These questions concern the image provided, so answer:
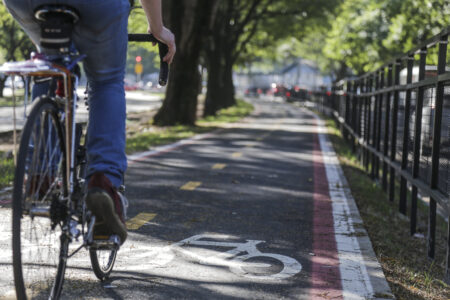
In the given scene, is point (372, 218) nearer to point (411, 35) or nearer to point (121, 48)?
point (121, 48)

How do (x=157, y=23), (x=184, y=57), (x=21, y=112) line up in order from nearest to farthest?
(x=157, y=23) → (x=21, y=112) → (x=184, y=57)

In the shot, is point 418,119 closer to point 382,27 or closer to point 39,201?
point 39,201

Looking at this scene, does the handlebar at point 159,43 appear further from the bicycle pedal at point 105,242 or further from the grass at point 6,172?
the grass at point 6,172

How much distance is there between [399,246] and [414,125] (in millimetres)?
1414

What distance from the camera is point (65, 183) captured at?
2.89 meters

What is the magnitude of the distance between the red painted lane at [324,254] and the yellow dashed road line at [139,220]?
135 centimetres

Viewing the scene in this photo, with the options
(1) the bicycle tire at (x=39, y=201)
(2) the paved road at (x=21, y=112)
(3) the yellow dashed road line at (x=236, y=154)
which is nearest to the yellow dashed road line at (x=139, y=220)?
(2) the paved road at (x=21, y=112)

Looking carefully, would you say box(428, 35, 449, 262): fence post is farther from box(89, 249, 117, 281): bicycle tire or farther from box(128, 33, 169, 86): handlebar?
box(89, 249, 117, 281): bicycle tire

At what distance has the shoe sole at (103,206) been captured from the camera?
2848 mm

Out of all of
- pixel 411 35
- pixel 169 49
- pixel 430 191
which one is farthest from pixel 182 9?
pixel 169 49

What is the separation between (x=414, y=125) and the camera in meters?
6.50

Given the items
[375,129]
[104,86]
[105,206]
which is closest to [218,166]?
[375,129]

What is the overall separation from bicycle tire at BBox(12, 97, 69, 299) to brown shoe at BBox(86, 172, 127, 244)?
0.42 feet

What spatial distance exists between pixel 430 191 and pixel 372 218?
1022 millimetres
